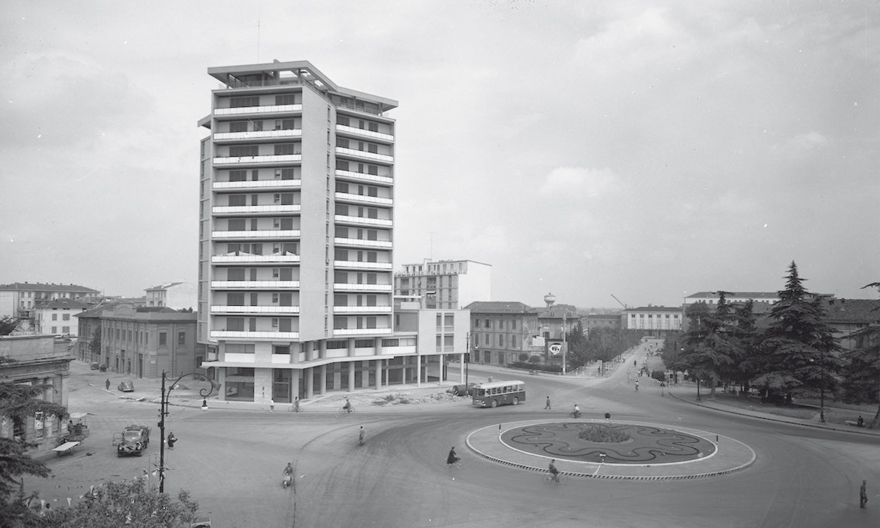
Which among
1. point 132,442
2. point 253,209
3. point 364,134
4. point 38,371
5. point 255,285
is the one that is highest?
point 364,134

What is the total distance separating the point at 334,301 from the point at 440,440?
31465 mm

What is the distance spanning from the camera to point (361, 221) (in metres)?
72.1

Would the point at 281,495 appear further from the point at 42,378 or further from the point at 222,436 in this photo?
the point at 42,378

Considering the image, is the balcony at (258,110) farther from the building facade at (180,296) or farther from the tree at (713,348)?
the building facade at (180,296)

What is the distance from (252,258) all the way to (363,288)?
1461 centimetres

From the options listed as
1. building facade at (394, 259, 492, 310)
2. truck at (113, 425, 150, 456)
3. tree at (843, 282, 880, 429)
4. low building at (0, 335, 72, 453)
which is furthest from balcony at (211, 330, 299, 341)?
building facade at (394, 259, 492, 310)

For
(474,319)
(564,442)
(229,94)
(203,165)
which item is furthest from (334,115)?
(474,319)

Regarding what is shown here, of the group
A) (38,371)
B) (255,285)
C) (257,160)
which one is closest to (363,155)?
(257,160)

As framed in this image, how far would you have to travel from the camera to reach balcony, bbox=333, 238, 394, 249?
70.5 m

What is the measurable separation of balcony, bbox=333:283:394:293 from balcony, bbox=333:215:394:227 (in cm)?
801

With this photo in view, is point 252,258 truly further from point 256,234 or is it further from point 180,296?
point 180,296

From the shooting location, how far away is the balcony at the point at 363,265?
232 ft

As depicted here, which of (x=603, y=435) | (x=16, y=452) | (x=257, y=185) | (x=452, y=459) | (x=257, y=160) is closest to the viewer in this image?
(x=16, y=452)

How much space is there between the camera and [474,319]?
11875cm
